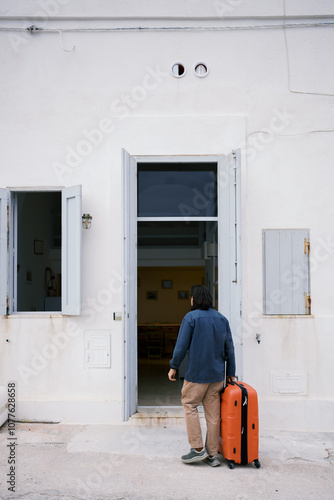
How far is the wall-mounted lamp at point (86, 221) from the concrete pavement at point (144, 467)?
7.57 ft

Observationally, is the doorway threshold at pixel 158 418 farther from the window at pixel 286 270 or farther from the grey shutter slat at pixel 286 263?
the grey shutter slat at pixel 286 263

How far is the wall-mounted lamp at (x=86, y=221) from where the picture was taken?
6336mm

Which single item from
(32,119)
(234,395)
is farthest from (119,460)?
(32,119)

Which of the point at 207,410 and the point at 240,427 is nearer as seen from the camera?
the point at 240,427

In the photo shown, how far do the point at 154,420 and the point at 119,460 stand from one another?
1.14m

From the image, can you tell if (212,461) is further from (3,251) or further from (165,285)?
(165,285)

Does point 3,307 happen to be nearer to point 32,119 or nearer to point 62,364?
point 62,364

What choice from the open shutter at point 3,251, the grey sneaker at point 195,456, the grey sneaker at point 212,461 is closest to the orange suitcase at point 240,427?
the grey sneaker at point 212,461

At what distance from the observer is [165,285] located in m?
13.4

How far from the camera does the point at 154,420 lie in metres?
6.15

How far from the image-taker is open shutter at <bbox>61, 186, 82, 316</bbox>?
20.3ft

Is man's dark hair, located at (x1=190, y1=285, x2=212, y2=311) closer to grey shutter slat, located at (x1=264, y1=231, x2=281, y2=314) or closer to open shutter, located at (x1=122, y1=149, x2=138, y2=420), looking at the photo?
open shutter, located at (x1=122, y1=149, x2=138, y2=420)

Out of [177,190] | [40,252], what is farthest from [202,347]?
[40,252]

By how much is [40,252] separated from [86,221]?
191cm
